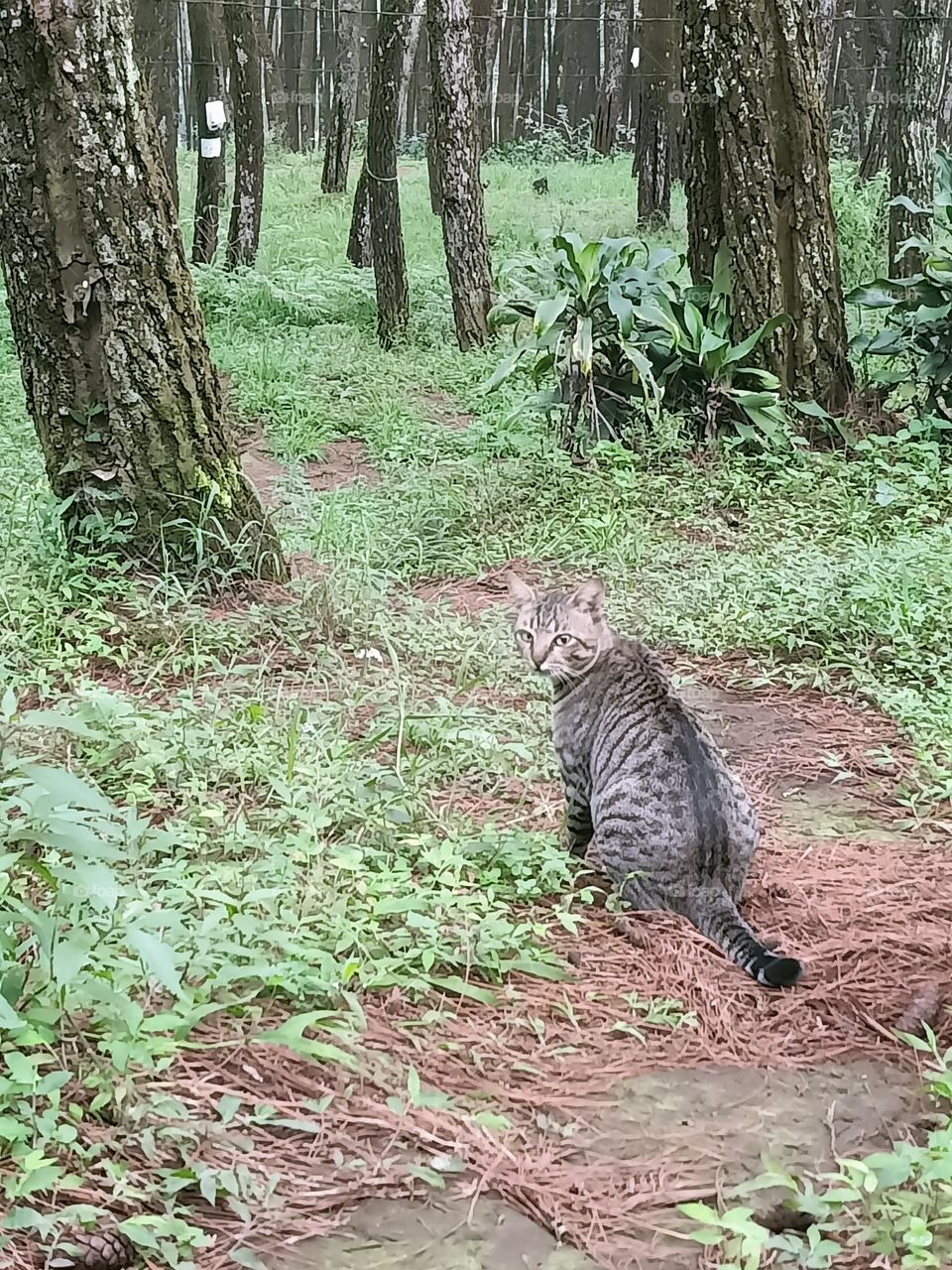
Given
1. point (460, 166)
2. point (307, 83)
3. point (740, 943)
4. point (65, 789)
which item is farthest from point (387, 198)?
point (307, 83)

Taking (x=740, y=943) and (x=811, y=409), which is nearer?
(x=740, y=943)

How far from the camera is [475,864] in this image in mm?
3457

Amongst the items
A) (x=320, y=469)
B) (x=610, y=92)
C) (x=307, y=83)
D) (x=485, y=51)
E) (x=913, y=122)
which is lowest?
(x=320, y=469)

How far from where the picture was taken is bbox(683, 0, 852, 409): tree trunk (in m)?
7.46

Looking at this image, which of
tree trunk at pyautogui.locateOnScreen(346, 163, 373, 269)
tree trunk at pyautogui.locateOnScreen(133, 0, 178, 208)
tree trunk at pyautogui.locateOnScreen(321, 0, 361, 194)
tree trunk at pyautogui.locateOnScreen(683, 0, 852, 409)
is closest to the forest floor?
tree trunk at pyautogui.locateOnScreen(683, 0, 852, 409)

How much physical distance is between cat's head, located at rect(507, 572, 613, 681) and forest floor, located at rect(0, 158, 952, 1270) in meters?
0.33

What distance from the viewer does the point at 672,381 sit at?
25.5ft

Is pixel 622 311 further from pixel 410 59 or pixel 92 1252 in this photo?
pixel 410 59

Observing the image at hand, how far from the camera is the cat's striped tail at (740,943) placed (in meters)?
3.12

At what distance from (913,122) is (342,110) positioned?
914 cm

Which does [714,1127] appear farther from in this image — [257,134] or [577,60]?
[577,60]

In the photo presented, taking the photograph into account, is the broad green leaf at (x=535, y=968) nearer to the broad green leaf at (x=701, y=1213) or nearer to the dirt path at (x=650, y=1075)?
the dirt path at (x=650, y=1075)

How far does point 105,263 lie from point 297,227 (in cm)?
1204

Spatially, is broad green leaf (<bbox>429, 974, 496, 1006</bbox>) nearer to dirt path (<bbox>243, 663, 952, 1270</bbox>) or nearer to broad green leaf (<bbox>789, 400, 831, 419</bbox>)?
dirt path (<bbox>243, 663, 952, 1270</bbox>)
